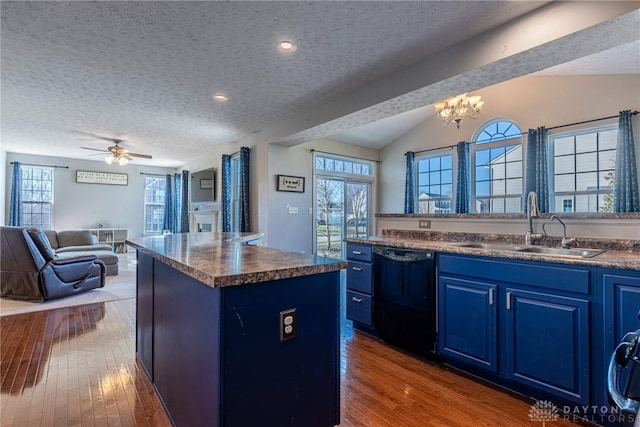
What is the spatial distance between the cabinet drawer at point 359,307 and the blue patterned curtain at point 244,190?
8.43 feet

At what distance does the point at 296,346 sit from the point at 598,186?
208 inches

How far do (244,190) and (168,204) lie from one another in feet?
16.1

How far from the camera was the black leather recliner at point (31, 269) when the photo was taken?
3.84 m

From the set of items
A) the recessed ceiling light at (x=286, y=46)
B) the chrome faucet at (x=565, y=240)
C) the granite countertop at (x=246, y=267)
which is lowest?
the granite countertop at (x=246, y=267)

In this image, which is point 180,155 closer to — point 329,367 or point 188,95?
point 188,95

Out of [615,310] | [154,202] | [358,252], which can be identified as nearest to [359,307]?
[358,252]

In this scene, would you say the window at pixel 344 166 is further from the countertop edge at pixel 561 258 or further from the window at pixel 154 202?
the window at pixel 154 202

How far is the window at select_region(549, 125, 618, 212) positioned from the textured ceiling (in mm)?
3191

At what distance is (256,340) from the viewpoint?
1151 mm

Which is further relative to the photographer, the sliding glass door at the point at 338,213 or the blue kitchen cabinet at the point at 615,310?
the sliding glass door at the point at 338,213

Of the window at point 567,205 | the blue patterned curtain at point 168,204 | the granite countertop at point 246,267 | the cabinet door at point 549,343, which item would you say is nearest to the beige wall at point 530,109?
the cabinet door at point 549,343

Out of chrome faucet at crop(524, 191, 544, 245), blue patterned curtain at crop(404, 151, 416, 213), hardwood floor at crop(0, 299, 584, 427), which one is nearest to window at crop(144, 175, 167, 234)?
hardwood floor at crop(0, 299, 584, 427)

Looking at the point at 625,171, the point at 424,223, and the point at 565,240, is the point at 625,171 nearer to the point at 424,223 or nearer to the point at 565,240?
the point at 565,240

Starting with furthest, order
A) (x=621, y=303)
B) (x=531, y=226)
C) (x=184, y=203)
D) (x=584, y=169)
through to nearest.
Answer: (x=184, y=203) < (x=584, y=169) < (x=531, y=226) < (x=621, y=303)
